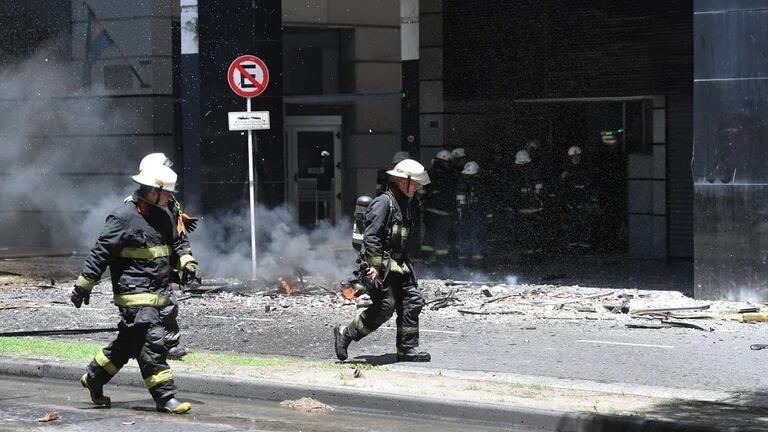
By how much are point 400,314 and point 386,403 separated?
1.80 meters

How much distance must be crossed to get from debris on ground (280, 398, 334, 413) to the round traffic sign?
8.81 metres

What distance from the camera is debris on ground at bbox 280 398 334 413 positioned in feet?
29.2

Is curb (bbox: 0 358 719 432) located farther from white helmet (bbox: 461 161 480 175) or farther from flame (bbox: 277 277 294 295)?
white helmet (bbox: 461 161 480 175)

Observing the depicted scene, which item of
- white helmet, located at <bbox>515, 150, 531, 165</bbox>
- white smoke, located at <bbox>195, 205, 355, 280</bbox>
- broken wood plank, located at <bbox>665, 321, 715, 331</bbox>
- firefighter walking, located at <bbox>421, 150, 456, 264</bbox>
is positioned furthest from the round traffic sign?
broken wood plank, located at <bbox>665, 321, 715, 331</bbox>

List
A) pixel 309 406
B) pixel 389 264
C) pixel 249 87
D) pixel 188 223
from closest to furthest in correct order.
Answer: pixel 309 406, pixel 389 264, pixel 188 223, pixel 249 87

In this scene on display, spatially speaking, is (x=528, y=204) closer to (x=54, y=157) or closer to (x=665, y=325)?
(x=665, y=325)

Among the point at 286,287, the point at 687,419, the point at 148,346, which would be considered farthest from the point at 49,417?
the point at 286,287

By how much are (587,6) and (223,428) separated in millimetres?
13540

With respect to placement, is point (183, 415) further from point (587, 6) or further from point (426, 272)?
point (587, 6)

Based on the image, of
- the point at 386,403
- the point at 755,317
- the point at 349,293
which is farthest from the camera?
the point at 349,293

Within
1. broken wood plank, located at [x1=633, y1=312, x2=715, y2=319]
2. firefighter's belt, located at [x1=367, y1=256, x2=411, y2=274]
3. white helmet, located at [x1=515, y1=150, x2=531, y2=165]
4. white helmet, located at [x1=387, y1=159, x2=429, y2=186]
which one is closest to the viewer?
firefighter's belt, located at [x1=367, y1=256, x2=411, y2=274]

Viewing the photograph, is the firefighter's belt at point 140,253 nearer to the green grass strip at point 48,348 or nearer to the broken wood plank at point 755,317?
the green grass strip at point 48,348

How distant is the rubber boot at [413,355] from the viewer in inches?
413

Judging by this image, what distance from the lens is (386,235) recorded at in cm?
1026
